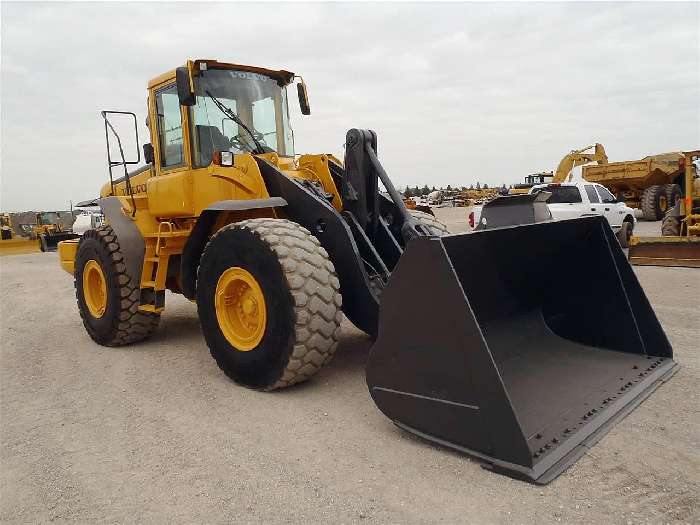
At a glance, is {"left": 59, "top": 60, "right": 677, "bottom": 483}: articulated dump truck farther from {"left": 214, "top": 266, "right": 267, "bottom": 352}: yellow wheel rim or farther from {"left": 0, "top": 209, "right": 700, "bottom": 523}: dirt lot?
{"left": 0, "top": 209, "right": 700, "bottom": 523}: dirt lot

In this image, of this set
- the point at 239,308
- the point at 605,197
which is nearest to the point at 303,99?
the point at 239,308

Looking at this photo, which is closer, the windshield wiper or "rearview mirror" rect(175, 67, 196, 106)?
"rearview mirror" rect(175, 67, 196, 106)

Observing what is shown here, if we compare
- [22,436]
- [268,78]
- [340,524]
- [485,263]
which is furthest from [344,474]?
[268,78]

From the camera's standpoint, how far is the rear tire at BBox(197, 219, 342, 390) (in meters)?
3.76

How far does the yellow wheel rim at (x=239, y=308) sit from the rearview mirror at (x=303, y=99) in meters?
2.31

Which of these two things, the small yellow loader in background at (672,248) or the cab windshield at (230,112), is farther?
the small yellow loader in background at (672,248)

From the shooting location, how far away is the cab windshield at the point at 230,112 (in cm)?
522

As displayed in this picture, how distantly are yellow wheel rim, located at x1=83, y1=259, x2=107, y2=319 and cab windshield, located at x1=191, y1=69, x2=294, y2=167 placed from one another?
205 cm

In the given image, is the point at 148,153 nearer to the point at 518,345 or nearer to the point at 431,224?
the point at 431,224

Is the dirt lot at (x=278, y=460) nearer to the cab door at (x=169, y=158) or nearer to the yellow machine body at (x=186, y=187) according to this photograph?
the yellow machine body at (x=186, y=187)

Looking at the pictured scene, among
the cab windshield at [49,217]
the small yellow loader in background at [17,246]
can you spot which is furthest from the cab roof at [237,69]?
the cab windshield at [49,217]

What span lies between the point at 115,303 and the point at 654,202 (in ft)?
70.3

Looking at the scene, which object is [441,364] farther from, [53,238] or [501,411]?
[53,238]

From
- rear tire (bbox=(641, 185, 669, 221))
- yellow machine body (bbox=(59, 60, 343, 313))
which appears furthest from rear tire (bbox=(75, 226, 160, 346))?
rear tire (bbox=(641, 185, 669, 221))
